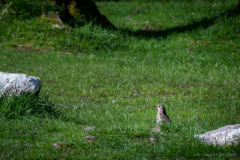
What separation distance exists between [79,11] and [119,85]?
633 centimetres

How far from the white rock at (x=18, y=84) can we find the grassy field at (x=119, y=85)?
200 mm

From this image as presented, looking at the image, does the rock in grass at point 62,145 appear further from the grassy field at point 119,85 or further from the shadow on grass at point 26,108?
the shadow on grass at point 26,108

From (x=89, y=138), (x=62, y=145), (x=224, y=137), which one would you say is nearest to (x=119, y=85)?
(x=89, y=138)

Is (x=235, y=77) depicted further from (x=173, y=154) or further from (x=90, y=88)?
(x=173, y=154)

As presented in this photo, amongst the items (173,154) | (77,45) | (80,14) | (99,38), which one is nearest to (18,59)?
(77,45)

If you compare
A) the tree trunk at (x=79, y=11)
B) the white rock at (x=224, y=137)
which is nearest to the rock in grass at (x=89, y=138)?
the white rock at (x=224, y=137)

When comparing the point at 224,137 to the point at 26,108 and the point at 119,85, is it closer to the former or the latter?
the point at 26,108

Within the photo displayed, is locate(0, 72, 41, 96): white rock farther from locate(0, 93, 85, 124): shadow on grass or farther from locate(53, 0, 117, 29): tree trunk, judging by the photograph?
locate(53, 0, 117, 29): tree trunk

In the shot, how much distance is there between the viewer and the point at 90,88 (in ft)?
22.0

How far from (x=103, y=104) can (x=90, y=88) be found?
1.14 meters

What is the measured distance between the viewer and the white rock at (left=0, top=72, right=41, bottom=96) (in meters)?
4.68

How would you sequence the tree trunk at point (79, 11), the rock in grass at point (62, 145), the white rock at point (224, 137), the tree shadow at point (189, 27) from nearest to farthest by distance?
the white rock at point (224, 137) → the rock in grass at point (62, 145) → the tree shadow at point (189, 27) → the tree trunk at point (79, 11)

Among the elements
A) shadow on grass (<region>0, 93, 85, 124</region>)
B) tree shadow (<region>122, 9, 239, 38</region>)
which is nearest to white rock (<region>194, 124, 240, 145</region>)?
shadow on grass (<region>0, 93, 85, 124</region>)

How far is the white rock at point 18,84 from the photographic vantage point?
4.68m
